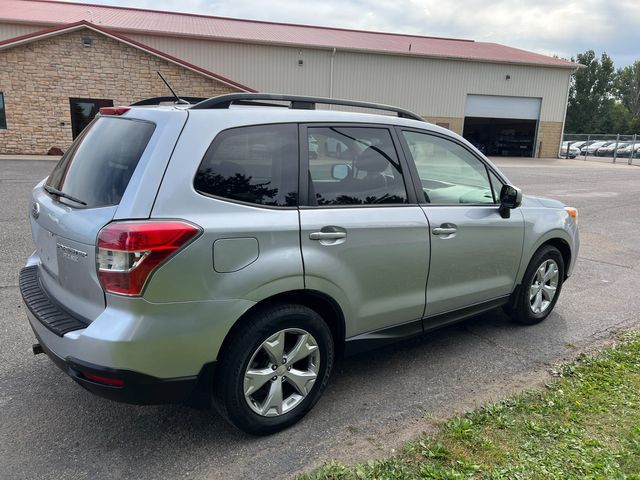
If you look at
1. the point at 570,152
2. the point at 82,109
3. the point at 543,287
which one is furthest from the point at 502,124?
the point at 543,287

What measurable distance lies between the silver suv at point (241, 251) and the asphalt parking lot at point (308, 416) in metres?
0.28

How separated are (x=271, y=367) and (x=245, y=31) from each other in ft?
103

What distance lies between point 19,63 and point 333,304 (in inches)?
932

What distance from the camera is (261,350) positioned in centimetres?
277

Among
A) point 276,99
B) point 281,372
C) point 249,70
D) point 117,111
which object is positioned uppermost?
point 249,70

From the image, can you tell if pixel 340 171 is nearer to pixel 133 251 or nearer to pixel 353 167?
pixel 353 167

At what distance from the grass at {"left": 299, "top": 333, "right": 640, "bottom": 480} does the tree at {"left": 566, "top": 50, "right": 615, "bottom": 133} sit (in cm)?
7844

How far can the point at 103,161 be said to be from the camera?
2.79 metres

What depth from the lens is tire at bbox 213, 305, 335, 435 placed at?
2666 mm

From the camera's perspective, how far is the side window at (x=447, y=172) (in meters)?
3.64

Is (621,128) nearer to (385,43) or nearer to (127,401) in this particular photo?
(385,43)

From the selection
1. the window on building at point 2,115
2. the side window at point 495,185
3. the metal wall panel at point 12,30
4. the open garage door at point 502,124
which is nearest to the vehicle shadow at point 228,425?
the side window at point 495,185

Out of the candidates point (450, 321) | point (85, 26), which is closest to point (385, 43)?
point (85, 26)

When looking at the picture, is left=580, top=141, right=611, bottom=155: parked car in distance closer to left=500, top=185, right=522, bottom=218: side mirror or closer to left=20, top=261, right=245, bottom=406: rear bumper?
left=500, top=185, right=522, bottom=218: side mirror
